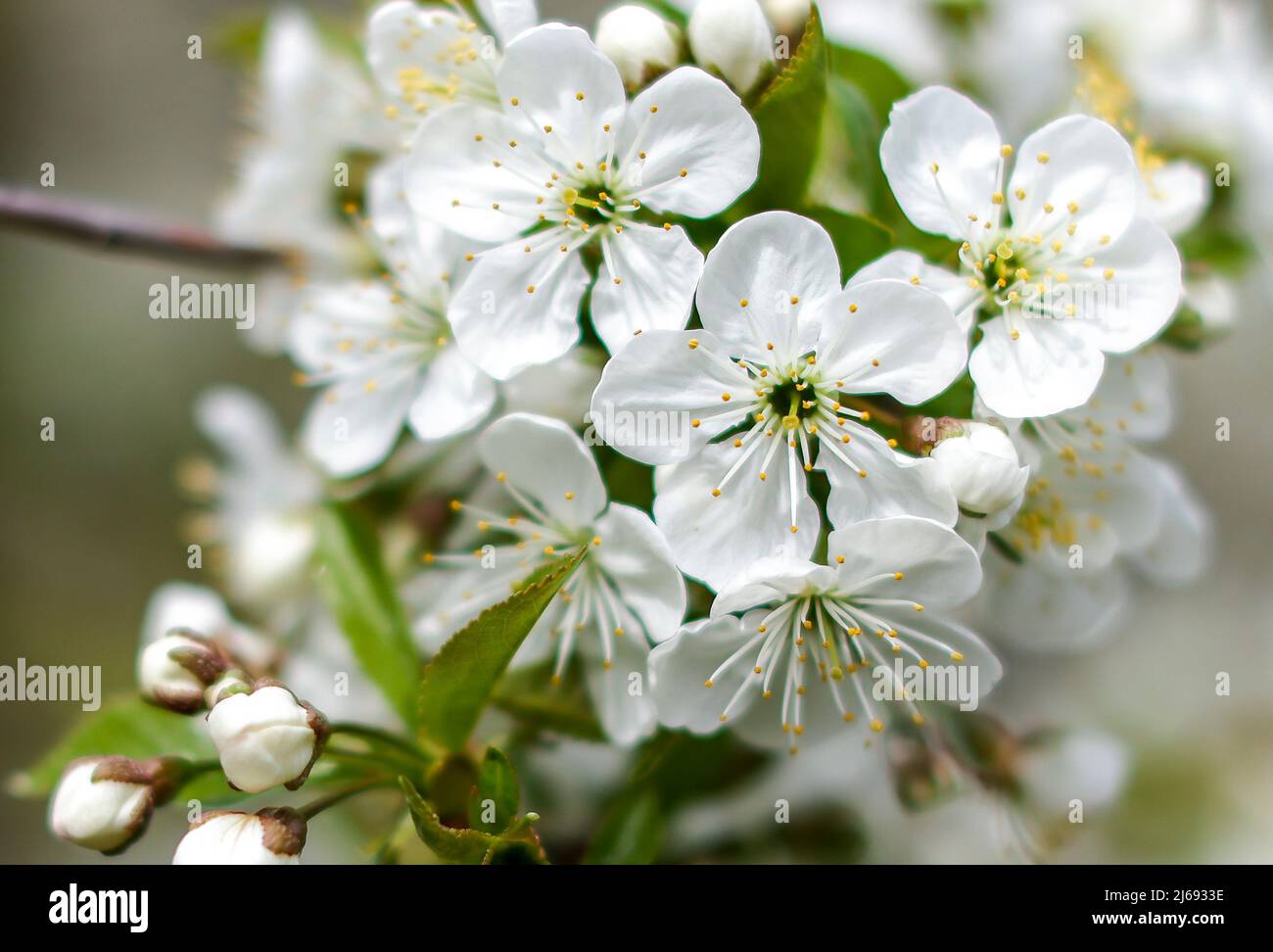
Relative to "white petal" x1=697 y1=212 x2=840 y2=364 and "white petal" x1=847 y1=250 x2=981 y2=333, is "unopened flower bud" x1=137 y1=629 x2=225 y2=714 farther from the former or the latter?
"white petal" x1=847 y1=250 x2=981 y2=333

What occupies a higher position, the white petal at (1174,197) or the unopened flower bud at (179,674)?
the white petal at (1174,197)

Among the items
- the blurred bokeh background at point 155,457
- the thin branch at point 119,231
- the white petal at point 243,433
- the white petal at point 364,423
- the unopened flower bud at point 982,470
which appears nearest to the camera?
the unopened flower bud at point 982,470

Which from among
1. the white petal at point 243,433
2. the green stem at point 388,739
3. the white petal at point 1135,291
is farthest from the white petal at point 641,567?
the white petal at point 243,433

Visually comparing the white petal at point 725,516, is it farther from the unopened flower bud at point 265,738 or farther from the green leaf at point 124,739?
the green leaf at point 124,739

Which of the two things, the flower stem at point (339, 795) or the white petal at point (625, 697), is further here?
the white petal at point (625, 697)
